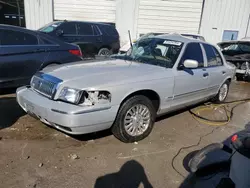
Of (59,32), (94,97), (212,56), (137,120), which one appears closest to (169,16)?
(59,32)

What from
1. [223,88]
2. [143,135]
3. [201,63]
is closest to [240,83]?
[223,88]

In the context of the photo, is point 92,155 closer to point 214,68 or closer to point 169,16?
point 214,68

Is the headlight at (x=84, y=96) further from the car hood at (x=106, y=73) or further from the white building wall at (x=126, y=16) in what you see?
the white building wall at (x=126, y=16)

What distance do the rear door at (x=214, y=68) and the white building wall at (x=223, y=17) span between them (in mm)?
10063

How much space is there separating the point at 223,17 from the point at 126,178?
14.1m

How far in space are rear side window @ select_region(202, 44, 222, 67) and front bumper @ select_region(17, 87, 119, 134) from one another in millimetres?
2593

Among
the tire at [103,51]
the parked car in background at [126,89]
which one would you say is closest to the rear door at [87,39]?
the tire at [103,51]

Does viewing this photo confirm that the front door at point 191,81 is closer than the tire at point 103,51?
Yes

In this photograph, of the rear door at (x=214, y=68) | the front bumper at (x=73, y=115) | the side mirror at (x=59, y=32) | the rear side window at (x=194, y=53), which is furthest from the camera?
the side mirror at (x=59, y=32)

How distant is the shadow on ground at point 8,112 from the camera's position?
13.9 feet

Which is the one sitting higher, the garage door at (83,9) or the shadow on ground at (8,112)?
the garage door at (83,9)

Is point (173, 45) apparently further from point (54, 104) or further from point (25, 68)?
point (25, 68)

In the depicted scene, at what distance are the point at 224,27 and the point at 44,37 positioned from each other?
12061 mm

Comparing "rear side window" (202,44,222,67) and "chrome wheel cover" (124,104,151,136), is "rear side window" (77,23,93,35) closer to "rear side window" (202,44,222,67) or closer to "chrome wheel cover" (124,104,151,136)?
"rear side window" (202,44,222,67)
